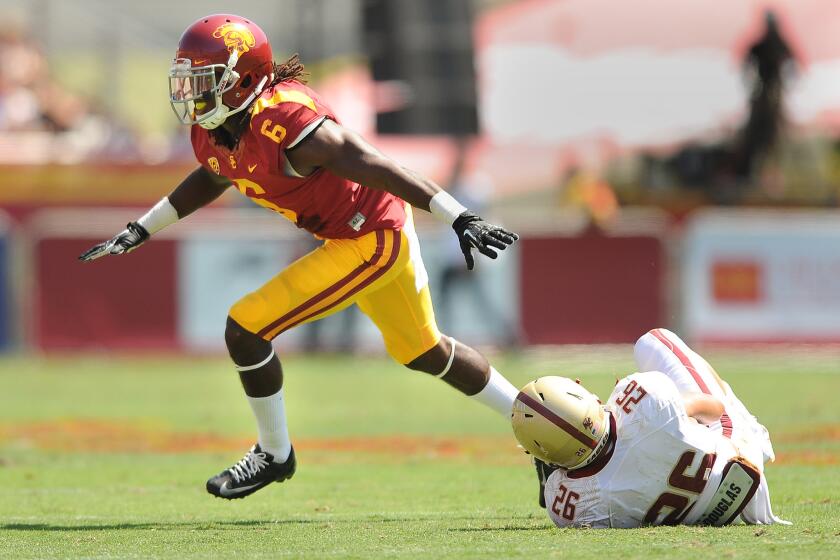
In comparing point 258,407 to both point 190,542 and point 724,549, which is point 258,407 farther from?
point 724,549

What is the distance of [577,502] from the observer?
570 cm

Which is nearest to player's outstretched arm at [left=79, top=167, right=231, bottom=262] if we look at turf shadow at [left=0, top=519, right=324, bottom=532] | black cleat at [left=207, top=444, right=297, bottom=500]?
black cleat at [left=207, top=444, right=297, bottom=500]

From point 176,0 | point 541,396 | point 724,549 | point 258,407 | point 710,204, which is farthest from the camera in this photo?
point 176,0

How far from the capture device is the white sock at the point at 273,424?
6.73 metres

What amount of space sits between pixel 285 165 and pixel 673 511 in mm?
2255

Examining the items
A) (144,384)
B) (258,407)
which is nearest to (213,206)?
(144,384)

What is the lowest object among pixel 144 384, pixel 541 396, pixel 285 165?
pixel 144 384

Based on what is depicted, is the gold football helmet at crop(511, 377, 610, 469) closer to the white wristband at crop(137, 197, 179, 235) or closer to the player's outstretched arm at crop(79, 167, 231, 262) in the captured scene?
the player's outstretched arm at crop(79, 167, 231, 262)

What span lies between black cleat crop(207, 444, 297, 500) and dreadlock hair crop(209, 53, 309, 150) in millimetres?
1461

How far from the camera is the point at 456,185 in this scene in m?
17.9

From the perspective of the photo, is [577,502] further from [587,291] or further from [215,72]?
[587,291]

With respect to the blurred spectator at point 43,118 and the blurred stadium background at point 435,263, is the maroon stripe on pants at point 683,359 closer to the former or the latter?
the blurred stadium background at point 435,263

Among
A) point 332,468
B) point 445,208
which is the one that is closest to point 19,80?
point 332,468

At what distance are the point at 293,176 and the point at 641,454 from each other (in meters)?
2.05
